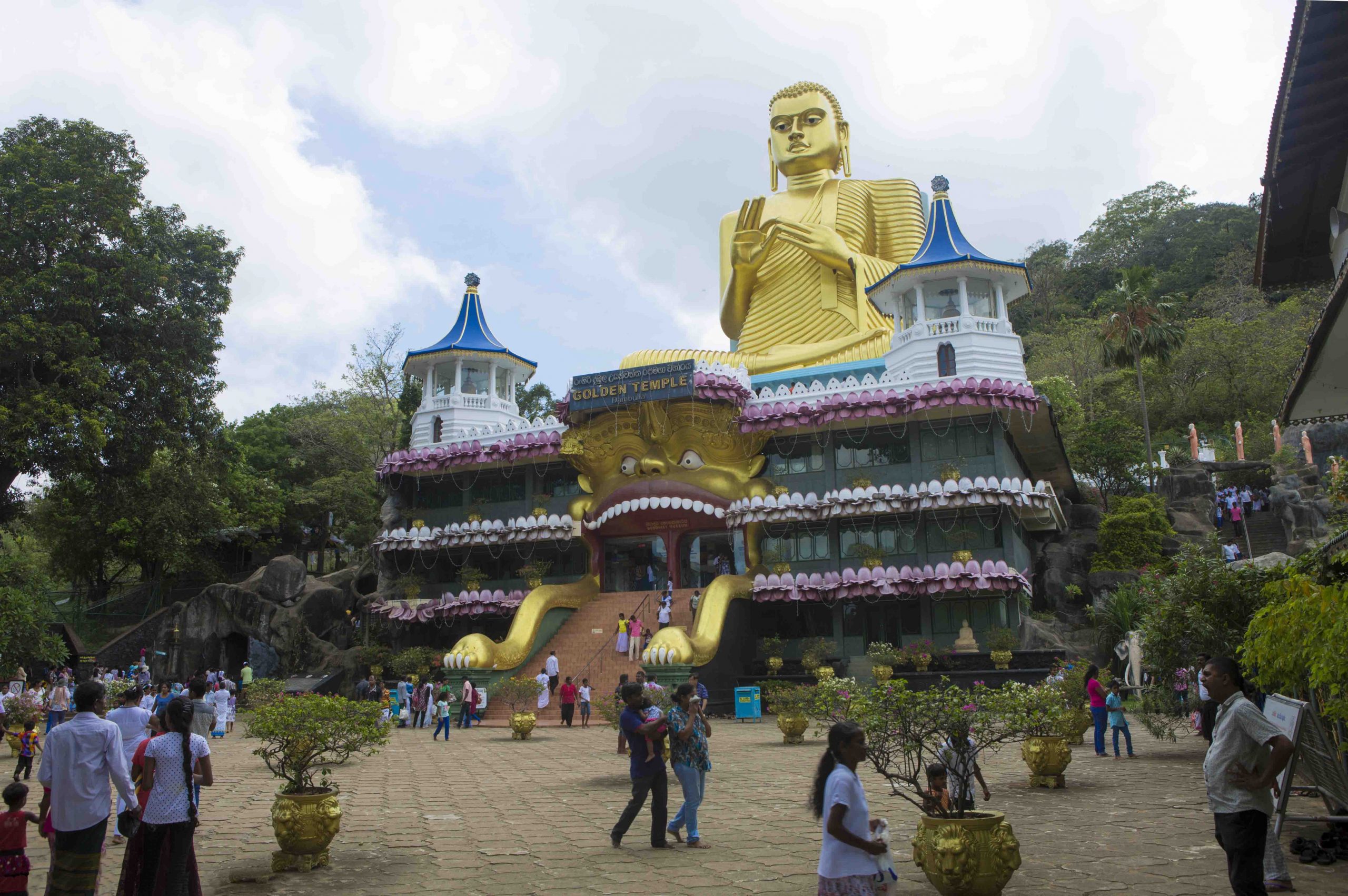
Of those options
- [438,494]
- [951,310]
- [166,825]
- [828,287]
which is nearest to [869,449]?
[951,310]

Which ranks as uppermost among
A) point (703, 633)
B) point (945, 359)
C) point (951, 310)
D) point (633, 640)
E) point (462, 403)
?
point (951, 310)

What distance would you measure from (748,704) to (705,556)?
7468 mm

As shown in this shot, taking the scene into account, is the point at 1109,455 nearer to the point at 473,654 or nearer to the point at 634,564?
the point at 634,564

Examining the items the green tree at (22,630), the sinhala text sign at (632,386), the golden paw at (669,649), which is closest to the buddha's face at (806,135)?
the sinhala text sign at (632,386)

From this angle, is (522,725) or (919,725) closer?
(919,725)

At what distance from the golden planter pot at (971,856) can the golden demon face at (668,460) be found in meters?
21.3

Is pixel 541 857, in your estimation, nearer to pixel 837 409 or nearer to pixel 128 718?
pixel 128 718

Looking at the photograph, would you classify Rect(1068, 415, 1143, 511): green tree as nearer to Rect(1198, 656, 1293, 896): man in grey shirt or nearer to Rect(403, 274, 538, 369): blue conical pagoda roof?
Rect(403, 274, 538, 369): blue conical pagoda roof

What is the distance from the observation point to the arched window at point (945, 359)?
2788cm

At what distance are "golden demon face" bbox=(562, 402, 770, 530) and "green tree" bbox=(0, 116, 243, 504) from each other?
38.8 feet

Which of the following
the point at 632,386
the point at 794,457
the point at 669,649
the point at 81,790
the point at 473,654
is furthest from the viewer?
the point at 794,457

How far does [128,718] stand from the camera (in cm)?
891

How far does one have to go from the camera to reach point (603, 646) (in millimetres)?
26594

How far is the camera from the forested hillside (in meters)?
43.2
